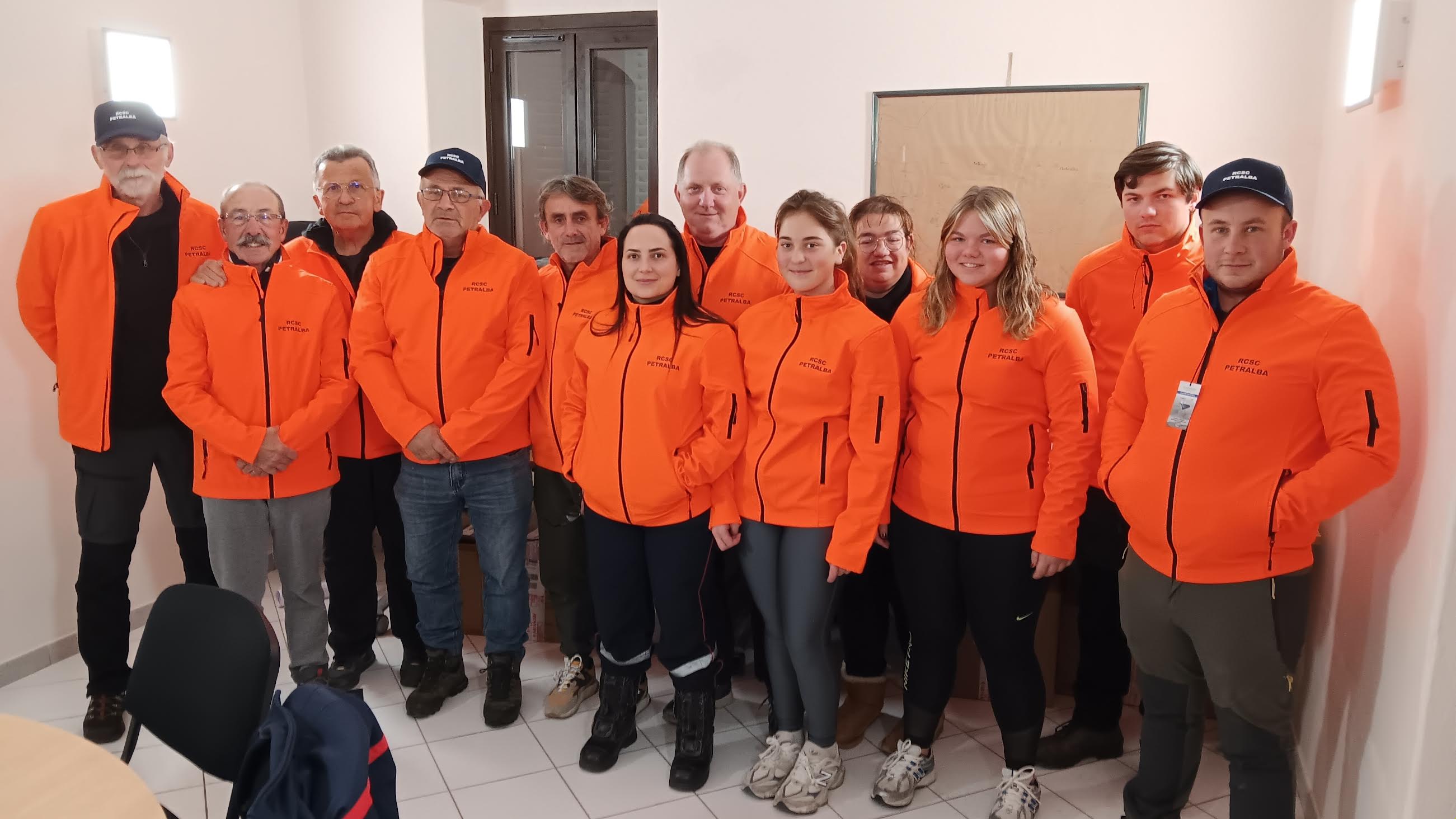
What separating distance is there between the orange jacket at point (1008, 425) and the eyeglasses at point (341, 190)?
187 centimetres

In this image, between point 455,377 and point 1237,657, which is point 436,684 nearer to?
point 455,377

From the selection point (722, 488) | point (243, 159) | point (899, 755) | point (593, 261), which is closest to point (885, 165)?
point (593, 261)

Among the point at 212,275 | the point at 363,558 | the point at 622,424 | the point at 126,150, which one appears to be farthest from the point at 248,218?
the point at 622,424

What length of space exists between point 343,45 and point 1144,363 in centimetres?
399

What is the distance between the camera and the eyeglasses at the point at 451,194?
8.97ft

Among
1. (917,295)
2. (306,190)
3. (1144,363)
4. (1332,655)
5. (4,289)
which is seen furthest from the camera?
(306,190)

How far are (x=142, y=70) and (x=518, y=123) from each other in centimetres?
173

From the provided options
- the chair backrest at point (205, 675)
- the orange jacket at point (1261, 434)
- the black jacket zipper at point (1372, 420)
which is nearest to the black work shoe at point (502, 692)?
the chair backrest at point (205, 675)

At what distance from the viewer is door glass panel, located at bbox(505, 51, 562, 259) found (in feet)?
15.4

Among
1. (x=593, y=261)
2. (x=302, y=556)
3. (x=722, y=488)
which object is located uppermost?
(x=593, y=261)

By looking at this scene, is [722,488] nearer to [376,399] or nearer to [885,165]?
[376,399]

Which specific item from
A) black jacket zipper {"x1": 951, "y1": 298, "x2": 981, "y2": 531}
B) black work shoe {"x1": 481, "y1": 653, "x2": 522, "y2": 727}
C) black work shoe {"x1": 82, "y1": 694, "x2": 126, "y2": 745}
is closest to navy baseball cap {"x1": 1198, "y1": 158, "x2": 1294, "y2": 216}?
black jacket zipper {"x1": 951, "y1": 298, "x2": 981, "y2": 531}

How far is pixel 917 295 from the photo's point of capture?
2.41 meters

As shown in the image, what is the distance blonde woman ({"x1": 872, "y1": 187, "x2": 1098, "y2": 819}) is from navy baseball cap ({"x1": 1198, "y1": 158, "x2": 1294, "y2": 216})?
50 centimetres
